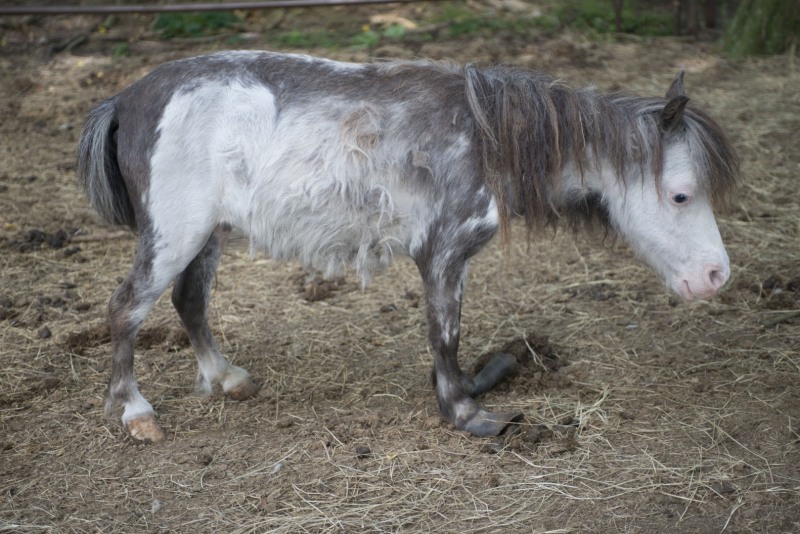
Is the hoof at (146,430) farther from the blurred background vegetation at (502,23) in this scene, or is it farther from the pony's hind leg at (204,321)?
the blurred background vegetation at (502,23)

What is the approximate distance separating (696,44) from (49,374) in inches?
301

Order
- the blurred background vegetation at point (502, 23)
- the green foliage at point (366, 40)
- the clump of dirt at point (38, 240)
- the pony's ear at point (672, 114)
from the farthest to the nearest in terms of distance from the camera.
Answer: the blurred background vegetation at point (502, 23)
the green foliage at point (366, 40)
the clump of dirt at point (38, 240)
the pony's ear at point (672, 114)

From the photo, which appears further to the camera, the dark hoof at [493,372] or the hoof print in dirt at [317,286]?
the hoof print in dirt at [317,286]

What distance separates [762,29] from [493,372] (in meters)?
6.22

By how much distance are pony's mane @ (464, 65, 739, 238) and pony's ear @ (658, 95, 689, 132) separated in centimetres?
2

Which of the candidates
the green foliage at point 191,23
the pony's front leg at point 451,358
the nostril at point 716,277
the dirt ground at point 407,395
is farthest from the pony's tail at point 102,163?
the green foliage at point 191,23

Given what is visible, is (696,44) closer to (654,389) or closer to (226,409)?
(654,389)

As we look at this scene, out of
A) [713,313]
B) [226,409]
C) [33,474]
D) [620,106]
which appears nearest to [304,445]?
[226,409]

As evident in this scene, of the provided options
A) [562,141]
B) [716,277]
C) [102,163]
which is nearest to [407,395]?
[562,141]

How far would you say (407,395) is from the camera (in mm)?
4477

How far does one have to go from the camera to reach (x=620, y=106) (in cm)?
402

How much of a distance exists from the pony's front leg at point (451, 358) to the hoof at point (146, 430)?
1294mm

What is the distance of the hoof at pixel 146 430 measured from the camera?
13.3ft

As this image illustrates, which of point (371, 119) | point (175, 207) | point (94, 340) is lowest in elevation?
point (94, 340)
